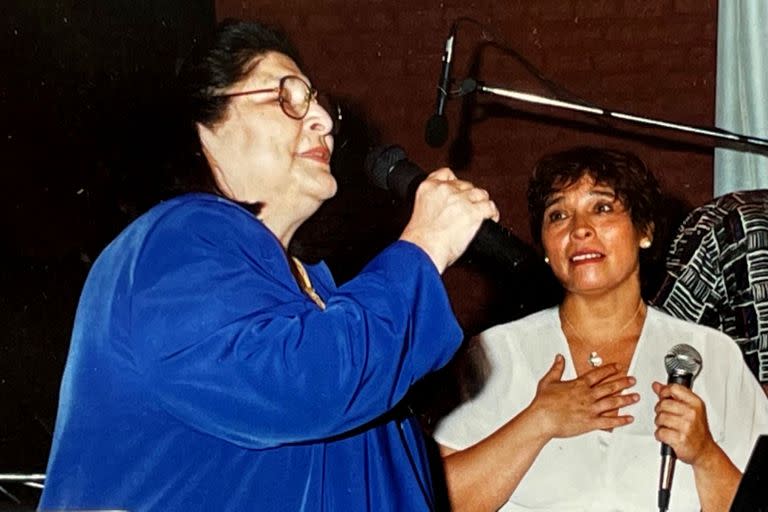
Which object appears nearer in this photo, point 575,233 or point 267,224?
point 267,224

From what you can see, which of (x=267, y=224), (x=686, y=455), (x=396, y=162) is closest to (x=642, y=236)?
(x=686, y=455)

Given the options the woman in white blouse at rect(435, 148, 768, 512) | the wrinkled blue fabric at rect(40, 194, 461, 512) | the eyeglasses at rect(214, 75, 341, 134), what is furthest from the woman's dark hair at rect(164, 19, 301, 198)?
the woman in white blouse at rect(435, 148, 768, 512)

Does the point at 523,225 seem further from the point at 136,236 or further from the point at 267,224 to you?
the point at 136,236

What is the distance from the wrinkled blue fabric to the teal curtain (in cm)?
257

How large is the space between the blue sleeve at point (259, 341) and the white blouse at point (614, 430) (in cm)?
106

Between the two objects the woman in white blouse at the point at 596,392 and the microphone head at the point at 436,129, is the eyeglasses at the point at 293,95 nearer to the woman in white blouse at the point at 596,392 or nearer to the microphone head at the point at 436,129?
the woman in white blouse at the point at 596,392

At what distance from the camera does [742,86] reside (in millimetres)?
3516

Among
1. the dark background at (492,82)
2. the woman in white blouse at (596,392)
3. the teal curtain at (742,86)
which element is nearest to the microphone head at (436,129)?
the woman in white blouse at (596,392)

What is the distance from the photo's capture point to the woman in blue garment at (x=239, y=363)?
108 cm

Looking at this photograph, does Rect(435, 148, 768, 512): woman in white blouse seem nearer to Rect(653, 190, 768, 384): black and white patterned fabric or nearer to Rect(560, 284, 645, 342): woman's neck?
Rect(560, 284, 645, 342): woman's neck

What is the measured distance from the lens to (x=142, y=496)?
3.84 feet

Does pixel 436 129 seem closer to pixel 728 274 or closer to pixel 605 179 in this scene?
pixel 605 179

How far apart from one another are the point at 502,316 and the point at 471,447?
5.27 ft

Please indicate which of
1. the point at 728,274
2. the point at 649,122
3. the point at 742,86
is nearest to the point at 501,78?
the point at 742,86
